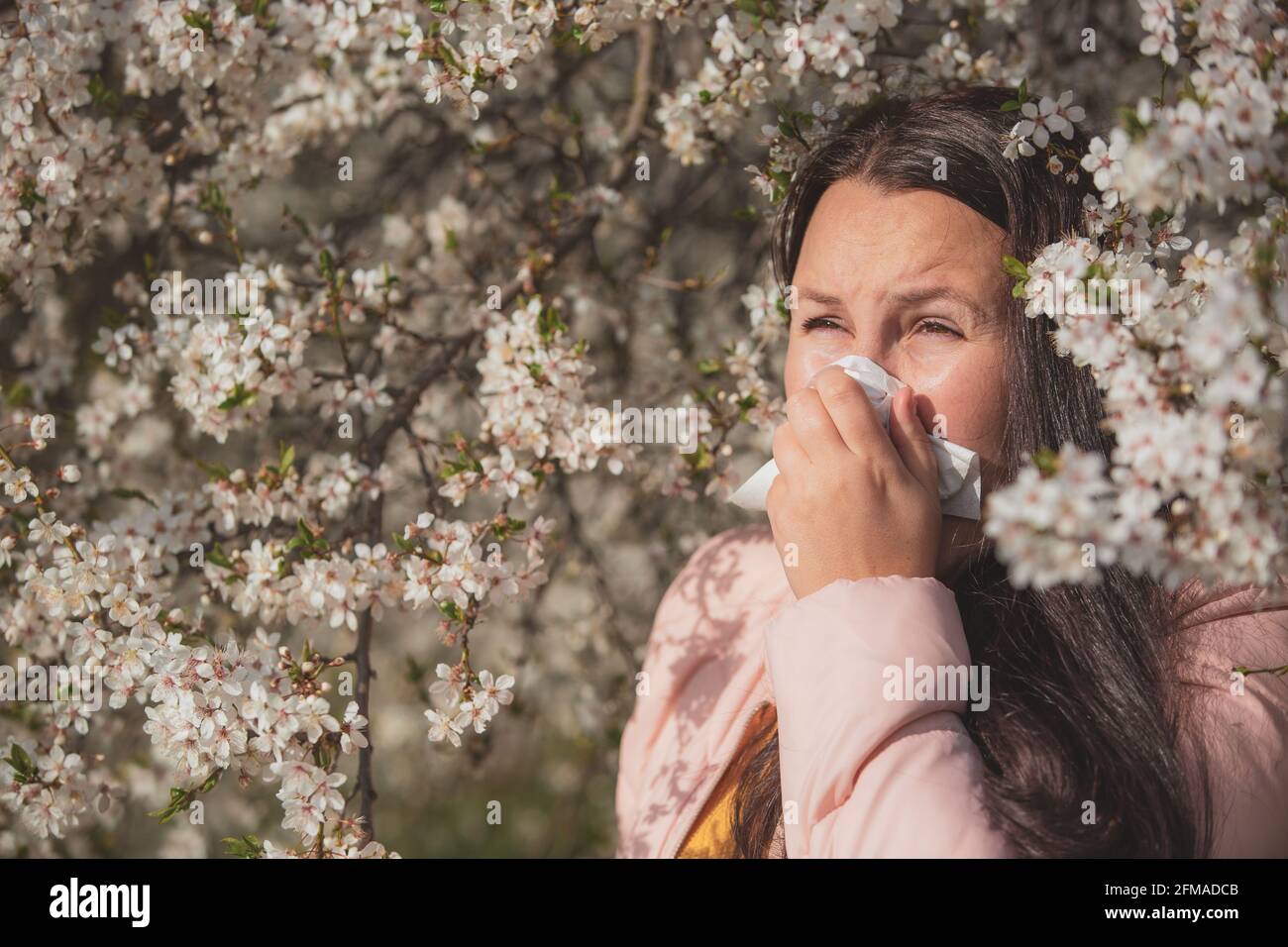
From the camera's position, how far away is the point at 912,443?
5.32 feet

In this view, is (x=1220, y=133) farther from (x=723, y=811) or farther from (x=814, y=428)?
(x=723, y=811)

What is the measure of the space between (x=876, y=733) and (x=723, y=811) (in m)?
0.52

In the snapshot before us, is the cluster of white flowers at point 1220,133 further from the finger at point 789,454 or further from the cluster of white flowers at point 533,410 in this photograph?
the cluster of white flowers at point 533,410

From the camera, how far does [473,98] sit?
1906mm

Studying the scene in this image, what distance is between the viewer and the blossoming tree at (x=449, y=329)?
1.34 metres

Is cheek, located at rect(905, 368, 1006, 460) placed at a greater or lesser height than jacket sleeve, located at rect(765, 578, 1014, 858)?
greater

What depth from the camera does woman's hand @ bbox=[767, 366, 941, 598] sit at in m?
1.58

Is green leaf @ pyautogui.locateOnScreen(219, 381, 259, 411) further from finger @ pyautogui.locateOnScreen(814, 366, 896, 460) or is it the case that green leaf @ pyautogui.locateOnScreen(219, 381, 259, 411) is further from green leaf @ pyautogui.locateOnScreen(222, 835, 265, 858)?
finger @ pyautogui.locateOnScreen(814, 366, 896, 460)

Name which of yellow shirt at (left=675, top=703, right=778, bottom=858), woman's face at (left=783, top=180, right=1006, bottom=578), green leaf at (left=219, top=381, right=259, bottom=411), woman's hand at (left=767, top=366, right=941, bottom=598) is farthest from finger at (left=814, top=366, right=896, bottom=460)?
green leaf at (left=219, top=381, right=259, bottom=411)

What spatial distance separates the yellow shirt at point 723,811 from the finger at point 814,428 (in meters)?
0.61

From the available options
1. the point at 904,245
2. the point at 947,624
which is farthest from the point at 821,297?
the point at 947,624

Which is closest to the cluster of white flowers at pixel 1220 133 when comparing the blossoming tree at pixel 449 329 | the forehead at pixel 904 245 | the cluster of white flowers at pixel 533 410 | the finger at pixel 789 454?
the blossoming tree at pixel 449 329
